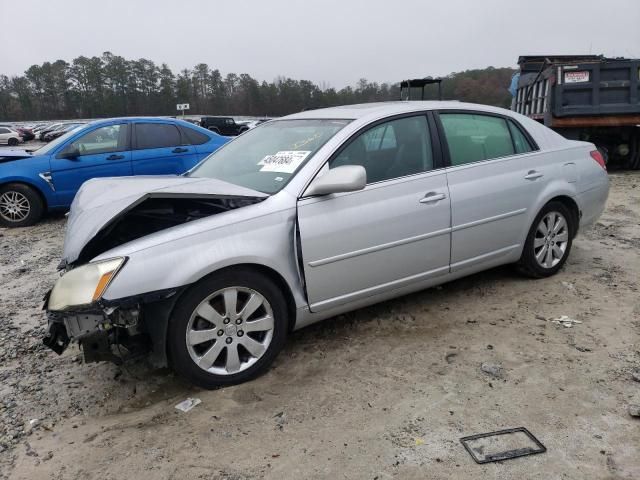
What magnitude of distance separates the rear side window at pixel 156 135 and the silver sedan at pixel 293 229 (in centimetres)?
426

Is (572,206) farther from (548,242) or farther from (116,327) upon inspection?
(116,327)

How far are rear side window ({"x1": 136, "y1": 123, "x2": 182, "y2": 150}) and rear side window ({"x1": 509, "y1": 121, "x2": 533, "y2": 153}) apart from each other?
217 inches

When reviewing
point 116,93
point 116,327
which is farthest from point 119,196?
point 116,93

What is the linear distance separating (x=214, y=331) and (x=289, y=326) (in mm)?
540

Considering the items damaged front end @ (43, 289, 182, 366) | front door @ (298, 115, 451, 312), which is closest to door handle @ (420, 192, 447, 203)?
front door @ (298, 115, 451, 312)

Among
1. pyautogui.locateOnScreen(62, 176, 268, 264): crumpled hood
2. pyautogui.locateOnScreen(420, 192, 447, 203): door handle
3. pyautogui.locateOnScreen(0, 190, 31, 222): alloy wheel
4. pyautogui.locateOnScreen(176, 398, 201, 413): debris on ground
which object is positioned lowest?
pyautogui.locateOnScreen(176, 398, 201, 413): debris on ground

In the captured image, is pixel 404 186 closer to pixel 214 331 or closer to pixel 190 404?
pixel 214 331

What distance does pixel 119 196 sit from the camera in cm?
307

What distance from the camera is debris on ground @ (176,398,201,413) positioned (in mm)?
2770

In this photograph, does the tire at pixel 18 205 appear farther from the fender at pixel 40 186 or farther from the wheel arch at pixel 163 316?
the wheel arch at pixel 163 316

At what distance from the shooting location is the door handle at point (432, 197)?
3505 millimetres

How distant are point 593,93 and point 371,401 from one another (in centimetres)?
990

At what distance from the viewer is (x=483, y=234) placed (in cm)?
385

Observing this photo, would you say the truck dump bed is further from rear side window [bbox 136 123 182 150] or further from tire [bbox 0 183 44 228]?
tire [bbox 0 183 44 228]
